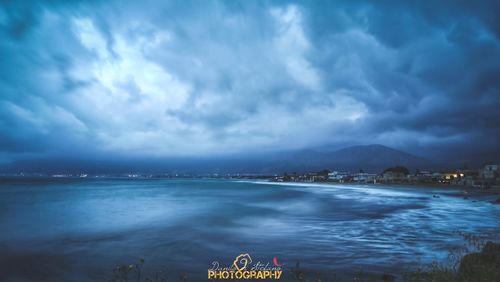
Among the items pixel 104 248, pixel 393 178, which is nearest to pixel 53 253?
pixel 104 248

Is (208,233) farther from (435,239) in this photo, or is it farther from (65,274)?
(435,239)

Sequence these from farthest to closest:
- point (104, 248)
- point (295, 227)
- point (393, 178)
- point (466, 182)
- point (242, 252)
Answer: point (393, 178)
point (466, 182)
point (295, 227)
point (104, 248)
point (242, 252)

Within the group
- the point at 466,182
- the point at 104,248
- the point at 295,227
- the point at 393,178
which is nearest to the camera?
the point at 104,248

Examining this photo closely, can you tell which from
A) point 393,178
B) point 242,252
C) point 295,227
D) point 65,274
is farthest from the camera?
point 393,178

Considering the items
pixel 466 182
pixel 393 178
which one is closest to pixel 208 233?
pixel 466 182

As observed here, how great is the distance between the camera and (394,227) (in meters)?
26.7

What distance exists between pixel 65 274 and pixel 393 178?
690 ft

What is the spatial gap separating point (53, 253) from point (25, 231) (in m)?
11.9

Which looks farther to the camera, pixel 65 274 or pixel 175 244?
pixel 175 244

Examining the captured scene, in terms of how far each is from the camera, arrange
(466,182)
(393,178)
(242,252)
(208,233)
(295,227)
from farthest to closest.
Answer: (393,178) < (466,182) < (295,227) < (208,233) < (242,252)

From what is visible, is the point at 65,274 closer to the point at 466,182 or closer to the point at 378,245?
the point at 378,245

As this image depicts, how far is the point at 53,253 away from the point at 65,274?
5.52 metres

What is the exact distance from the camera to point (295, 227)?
2808cm

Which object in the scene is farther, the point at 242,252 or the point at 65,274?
the point at 242,252
